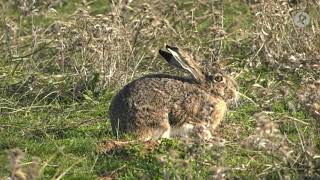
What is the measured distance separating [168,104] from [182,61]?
0.45 metres

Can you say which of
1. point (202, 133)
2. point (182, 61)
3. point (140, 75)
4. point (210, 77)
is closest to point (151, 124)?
point (182, 61)

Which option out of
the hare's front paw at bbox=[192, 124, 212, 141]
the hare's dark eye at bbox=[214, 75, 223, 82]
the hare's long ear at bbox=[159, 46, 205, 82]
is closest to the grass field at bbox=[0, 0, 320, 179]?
the hare's front paw at bbox=[192, 124, 212, 141]

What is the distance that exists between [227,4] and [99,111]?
13.7 feet

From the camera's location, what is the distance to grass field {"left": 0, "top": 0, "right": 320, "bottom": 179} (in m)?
5.28

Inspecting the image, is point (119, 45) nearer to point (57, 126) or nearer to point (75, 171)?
point (57, 126)

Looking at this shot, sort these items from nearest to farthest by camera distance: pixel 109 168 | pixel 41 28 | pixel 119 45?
1. pixel 109 168
2. pixel 119 45
3. pixel 41 28

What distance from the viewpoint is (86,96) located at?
772cm

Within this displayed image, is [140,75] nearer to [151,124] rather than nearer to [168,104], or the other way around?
[168,104]

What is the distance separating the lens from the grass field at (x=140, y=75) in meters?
5.28

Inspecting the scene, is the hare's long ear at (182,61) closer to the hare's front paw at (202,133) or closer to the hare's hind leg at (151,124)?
the hare's hind leg at (151,124)

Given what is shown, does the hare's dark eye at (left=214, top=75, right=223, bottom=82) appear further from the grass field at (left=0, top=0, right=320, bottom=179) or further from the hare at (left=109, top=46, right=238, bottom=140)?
the grass field at (left=0, top=0, right=320, bottom=179)

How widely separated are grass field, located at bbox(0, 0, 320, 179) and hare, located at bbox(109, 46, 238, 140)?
166mm

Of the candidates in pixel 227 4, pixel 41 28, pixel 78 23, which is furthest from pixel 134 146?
pixel 227 4

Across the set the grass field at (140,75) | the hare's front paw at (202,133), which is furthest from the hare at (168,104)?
the hare's front paw at (202,133)
